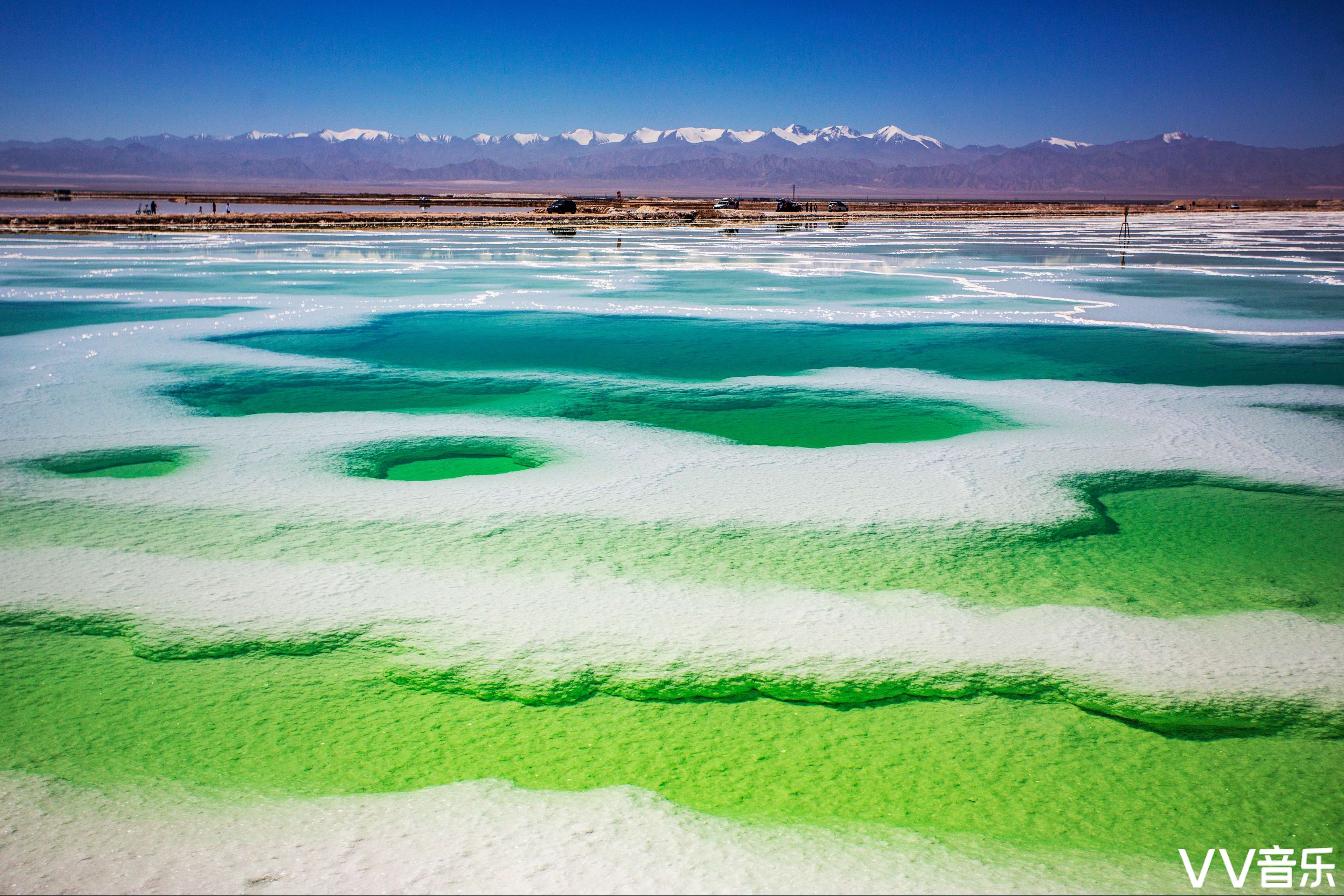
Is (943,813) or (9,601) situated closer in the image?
(943,813)

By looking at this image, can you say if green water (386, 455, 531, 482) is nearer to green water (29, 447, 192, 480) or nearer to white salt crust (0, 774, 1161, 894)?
green water (29, 447, 192, 480)

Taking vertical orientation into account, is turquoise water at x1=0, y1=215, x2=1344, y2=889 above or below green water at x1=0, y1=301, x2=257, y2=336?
below

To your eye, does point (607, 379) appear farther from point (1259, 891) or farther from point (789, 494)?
point (1259, 891)

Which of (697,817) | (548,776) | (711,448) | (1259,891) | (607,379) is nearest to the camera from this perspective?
(1259,891)

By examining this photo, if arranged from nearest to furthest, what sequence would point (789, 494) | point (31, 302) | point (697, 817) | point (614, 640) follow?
point (697, 817) < point (614, 640) < point (789, 494) < point (31, 302)

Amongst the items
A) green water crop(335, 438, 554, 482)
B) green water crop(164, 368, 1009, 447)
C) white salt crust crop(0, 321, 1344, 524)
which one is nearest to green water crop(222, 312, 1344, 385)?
green water crop(164, 368, 1009, 447)

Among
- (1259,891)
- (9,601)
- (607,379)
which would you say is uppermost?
(607,379)

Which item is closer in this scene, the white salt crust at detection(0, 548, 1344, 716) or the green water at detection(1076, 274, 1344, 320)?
the white salt crust at detection(0, 548, 1344, 716)

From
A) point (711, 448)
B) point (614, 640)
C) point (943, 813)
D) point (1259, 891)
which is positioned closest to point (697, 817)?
point (943, 813)
